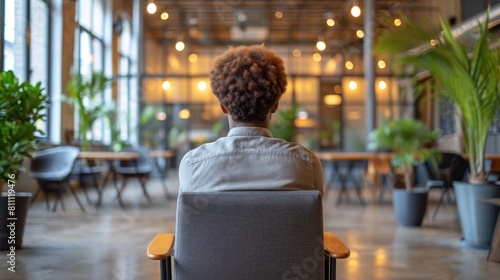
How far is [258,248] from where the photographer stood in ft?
5.28

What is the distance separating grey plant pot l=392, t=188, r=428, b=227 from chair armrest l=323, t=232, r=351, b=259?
14.1ft

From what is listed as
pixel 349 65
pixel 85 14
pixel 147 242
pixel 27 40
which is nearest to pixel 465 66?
pixel 147 242

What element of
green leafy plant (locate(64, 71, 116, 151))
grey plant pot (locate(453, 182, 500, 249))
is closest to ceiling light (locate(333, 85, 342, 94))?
green leafy plant (locate(64, 71, 116, 151))

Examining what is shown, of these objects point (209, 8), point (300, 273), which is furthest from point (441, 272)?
point (209, 8)

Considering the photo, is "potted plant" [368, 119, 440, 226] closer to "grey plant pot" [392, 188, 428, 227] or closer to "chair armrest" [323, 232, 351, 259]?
"grey plant pot" [392, 188, 428, 227]

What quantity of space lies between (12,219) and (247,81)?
3.24 m

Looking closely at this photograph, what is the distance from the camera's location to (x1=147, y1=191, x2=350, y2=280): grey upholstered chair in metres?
1.60

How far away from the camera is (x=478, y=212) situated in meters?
4.52

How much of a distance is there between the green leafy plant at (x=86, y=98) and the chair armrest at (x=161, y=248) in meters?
7.84

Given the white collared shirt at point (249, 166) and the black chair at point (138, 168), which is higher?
the white collared shirt at point (249, 166)

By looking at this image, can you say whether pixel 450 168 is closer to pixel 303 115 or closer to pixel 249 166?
pixel 249 166

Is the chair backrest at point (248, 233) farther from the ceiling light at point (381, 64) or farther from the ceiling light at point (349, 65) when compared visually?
the ceiling light at point (349, 65)

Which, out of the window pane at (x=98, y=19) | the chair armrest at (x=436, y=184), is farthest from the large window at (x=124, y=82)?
the chair armrest at (x=436, y=184)

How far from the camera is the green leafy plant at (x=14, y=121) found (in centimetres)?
423
